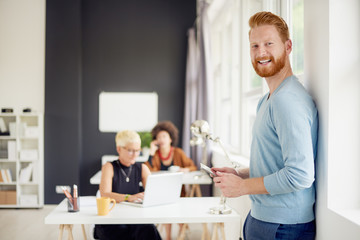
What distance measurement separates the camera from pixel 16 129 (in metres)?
5.89

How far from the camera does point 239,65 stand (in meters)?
4.07

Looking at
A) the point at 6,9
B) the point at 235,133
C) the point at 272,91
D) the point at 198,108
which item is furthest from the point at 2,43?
the point at 272,91

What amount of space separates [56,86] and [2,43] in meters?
1.23

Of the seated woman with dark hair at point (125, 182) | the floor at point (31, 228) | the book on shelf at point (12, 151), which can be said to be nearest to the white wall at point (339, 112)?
the seated woman with dark hair at point (125, 182)

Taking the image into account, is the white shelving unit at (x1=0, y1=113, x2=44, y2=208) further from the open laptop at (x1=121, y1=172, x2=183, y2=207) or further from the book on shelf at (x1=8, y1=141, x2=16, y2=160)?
the open laptop at (x1=121, y1=172, x2=183, y2=207)

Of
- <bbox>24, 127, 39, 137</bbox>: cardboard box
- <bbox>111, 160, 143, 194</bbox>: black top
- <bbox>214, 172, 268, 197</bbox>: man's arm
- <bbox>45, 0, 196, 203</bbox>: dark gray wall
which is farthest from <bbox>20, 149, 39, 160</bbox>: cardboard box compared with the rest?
<bbox>214, 172, 268, 197</bbox>: man's arm

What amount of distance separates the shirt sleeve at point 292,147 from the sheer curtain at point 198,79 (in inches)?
133

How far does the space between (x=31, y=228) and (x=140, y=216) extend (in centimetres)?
299

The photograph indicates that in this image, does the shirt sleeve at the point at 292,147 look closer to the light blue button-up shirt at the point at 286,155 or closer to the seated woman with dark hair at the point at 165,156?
the light blue button-up shirt at the point at 286,155

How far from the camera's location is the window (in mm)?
2648

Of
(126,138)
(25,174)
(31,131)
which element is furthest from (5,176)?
(126,138)

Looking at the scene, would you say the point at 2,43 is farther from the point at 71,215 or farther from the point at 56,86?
the point at 71,215

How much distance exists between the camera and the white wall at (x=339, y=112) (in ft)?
5.08

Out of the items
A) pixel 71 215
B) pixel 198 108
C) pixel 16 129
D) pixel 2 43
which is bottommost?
pixel 71 215
